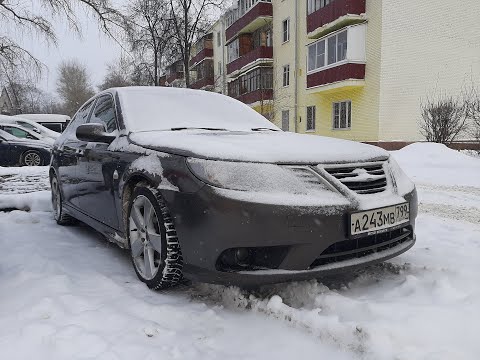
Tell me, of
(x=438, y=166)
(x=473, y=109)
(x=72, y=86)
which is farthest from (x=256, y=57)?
(x=72, y=86)

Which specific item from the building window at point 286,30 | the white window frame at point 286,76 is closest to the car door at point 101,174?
the white window frame at point 286,76

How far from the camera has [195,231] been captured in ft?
7.29

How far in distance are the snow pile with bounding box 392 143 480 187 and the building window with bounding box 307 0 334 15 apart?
456 inches

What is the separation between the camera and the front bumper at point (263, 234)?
82.3 inches

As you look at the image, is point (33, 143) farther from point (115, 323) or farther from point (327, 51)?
point (327, 51)

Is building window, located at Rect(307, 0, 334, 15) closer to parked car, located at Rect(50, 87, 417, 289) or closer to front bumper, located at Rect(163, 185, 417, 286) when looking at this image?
parked car, located at Rect(50, 87, 417, 289)

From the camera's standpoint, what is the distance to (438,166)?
9.54 meters

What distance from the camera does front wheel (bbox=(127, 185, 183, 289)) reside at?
2.41 meters

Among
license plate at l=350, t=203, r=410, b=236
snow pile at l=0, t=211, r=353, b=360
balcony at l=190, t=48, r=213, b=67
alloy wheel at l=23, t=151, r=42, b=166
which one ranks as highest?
balcony at l=190, t=48, r=213, b=67

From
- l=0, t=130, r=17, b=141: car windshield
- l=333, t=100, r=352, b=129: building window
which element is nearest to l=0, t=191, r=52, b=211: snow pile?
l=0, t=130, r=17, b=141: car windshield

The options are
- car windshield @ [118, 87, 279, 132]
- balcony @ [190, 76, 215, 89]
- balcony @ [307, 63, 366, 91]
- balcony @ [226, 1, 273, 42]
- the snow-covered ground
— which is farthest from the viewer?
balcony @ [190, 76, 215, 89]

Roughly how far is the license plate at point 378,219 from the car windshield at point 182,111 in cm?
146

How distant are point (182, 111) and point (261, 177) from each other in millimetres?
1495

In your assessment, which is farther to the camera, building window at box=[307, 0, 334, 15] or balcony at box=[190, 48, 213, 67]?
balcony at box=[190, 48, 213, 67]
